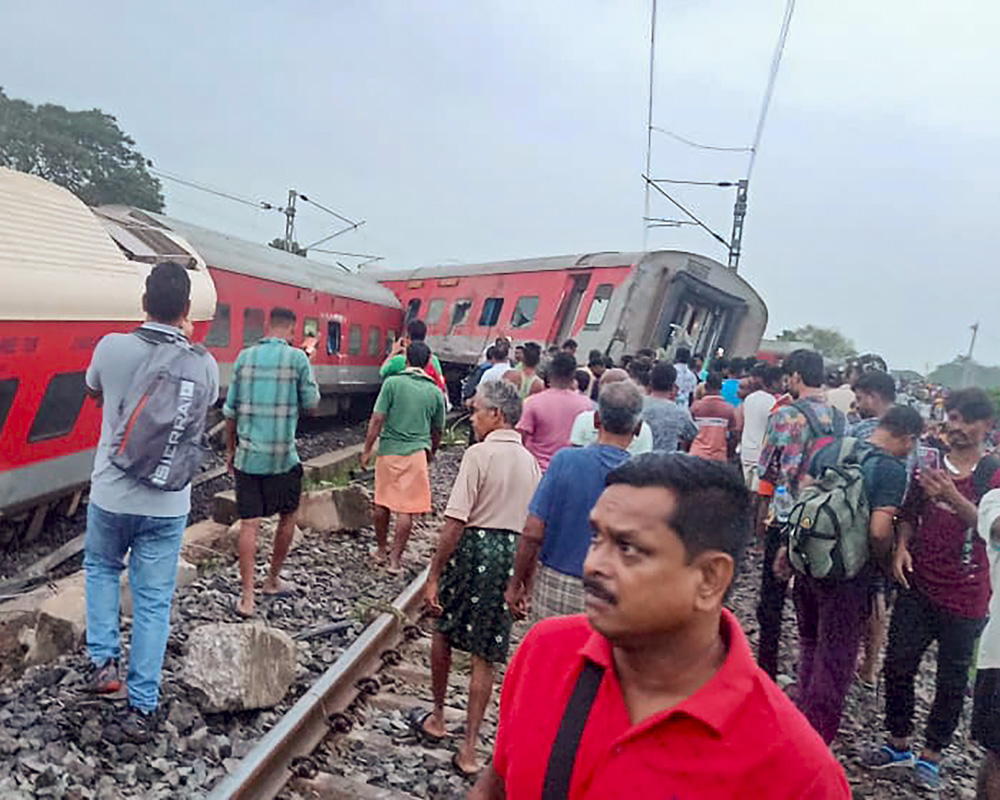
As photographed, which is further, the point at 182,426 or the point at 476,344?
the point at 476,344

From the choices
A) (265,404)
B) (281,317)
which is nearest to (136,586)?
(265,404)

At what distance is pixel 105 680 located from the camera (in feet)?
12.0

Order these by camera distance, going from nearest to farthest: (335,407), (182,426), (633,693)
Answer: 1. (633,693)
2. (182,426)
3. (335,407)

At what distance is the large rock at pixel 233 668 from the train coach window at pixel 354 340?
1239cm

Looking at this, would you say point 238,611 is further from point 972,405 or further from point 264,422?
point 972,405

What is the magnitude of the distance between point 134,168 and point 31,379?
45765 mm

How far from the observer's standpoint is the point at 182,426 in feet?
11.8

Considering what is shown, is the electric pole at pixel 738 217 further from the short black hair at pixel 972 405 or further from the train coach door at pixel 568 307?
the short black hair at pixel 972 405

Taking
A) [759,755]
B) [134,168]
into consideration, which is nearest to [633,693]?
[759,755]

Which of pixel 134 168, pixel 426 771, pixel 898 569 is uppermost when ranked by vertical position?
pixel 134 168

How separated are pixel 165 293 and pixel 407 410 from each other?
269cm

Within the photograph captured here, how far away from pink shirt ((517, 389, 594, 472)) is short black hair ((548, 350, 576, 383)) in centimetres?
12

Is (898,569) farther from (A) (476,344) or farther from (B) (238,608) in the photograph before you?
(A) (476,344)

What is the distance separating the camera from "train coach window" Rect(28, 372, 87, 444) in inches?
218
